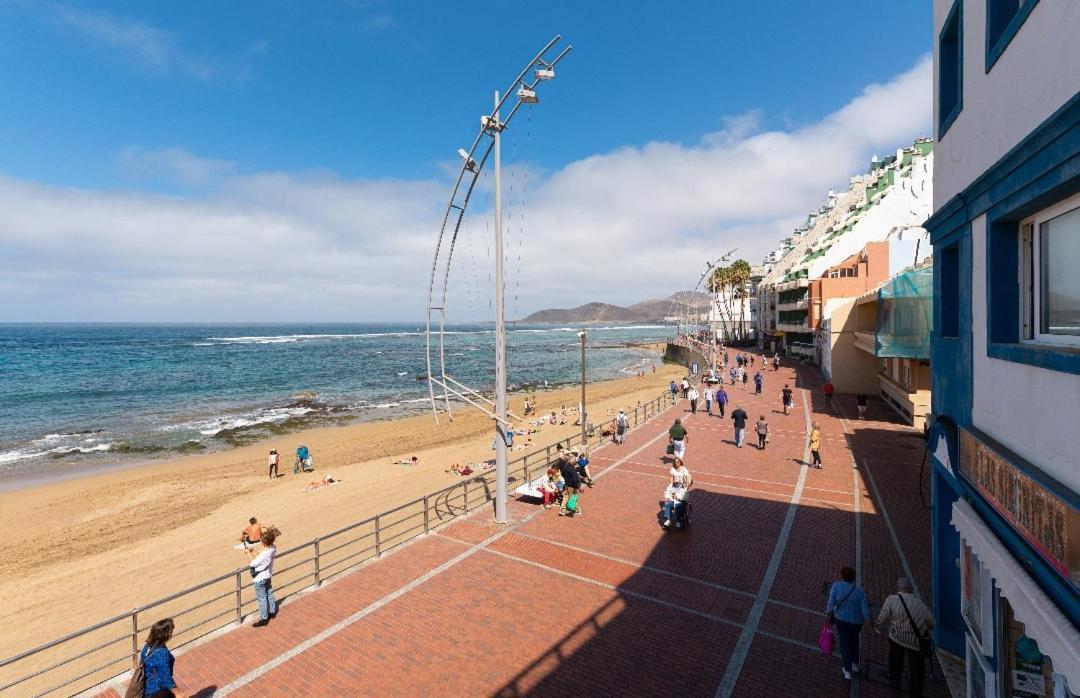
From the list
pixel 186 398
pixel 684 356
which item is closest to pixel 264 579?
pixel 186 398

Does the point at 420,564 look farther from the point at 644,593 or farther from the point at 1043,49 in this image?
the point at 1043,49

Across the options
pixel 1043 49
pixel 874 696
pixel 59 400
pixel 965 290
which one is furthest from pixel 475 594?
pixel 59 400

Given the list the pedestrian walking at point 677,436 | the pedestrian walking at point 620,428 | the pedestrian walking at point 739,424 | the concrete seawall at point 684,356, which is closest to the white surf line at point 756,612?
the pedestrian walking at point 677,436

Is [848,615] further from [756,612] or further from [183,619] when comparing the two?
[183,619]

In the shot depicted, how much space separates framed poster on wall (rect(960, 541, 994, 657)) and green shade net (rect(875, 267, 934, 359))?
16.0m

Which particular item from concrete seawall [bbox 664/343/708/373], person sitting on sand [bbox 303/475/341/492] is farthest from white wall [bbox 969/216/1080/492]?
concrete seawall [bbox 664/343/708/373]

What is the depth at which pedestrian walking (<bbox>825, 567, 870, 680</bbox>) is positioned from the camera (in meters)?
6.92

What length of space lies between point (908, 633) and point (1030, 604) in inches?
127

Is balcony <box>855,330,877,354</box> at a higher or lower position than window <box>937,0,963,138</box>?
lower

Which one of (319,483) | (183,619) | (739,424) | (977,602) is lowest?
(319,483)

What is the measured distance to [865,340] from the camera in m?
27.8

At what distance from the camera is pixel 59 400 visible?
4947cm

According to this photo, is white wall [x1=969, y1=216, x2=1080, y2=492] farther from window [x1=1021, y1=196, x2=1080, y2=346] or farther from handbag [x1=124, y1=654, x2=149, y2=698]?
handbag [x1=124, y1=654, x2=149, y2=698]

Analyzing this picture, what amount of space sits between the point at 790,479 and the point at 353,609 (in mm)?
13039
